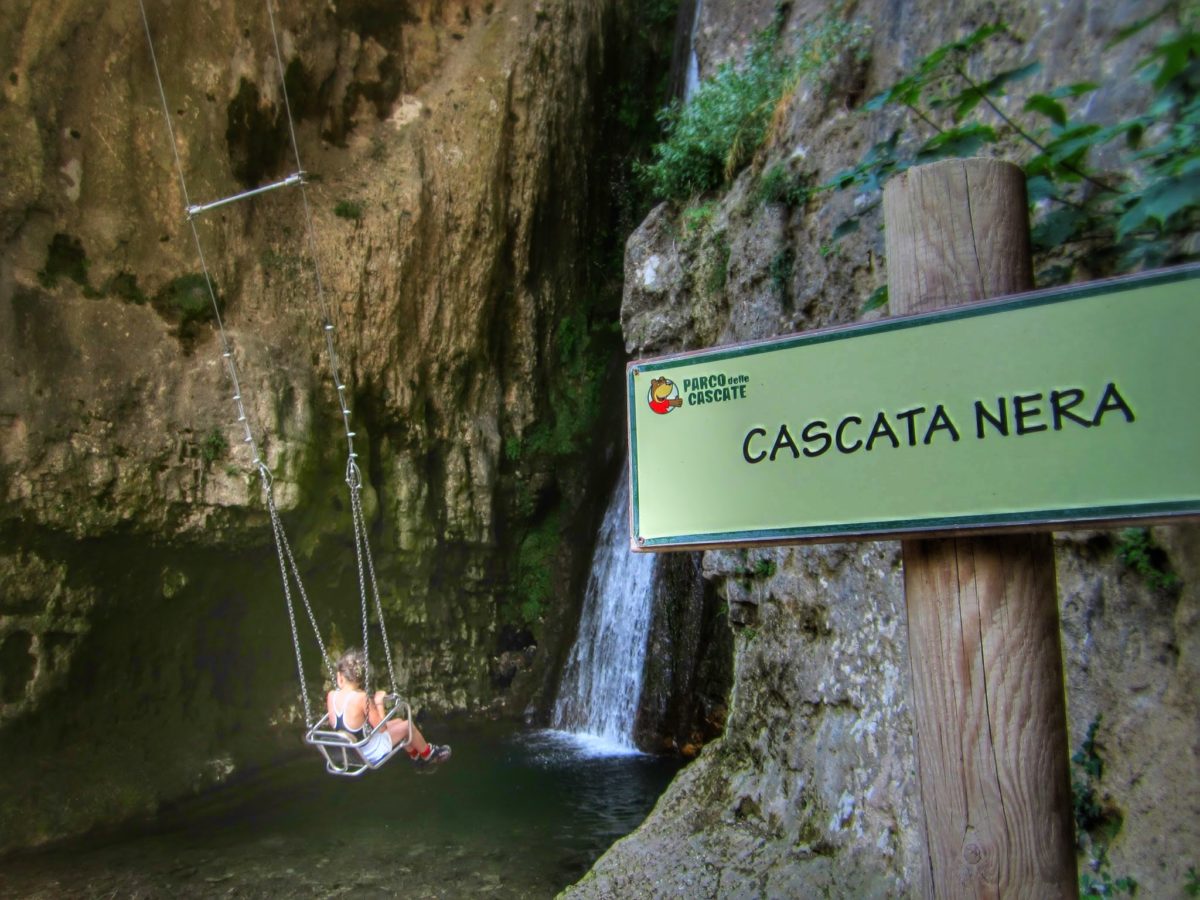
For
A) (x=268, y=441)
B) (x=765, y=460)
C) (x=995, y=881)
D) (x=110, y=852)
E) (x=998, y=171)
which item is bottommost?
(x=110, y=852)

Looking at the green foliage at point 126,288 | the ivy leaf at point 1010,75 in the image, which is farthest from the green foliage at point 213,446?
the ivy leaf at point 1010,75

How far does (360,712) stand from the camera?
6258 millimetres

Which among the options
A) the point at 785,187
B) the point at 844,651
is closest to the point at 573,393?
the point at 785,187

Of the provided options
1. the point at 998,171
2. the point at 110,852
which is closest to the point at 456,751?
the point at 110,852

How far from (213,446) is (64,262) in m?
1.96

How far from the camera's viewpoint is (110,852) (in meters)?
7.74

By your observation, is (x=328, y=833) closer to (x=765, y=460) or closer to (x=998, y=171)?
(x=765, y=460)

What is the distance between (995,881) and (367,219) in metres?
9.35

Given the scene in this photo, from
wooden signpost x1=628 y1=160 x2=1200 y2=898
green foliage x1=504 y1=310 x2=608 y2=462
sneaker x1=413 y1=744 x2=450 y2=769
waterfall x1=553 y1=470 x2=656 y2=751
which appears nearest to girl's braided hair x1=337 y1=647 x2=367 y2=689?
sneaker x1=413 y1=744 x2=450 y2=769

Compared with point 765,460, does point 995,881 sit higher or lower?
lower

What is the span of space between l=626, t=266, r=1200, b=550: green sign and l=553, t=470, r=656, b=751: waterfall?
8298mm

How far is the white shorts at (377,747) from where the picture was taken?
6082mm

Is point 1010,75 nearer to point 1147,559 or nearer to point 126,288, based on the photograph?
point 1147,559

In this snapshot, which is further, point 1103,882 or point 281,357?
point 281,357
